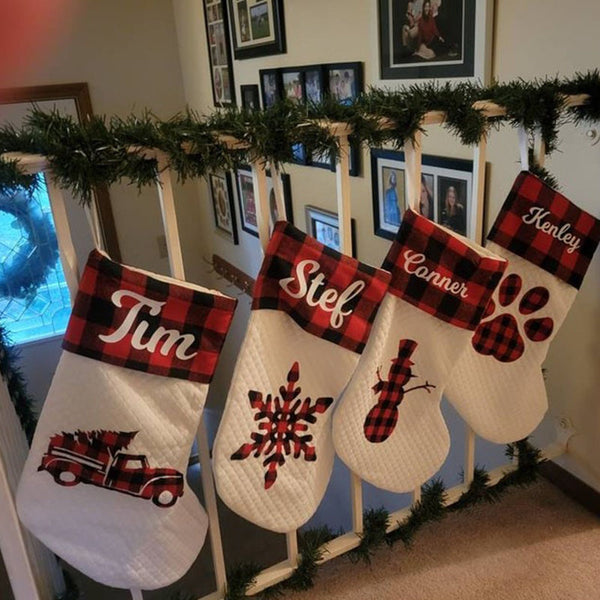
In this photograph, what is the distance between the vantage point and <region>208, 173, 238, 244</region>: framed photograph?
3235 mm

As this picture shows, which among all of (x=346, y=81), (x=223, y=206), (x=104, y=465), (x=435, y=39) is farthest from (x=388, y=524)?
(x=223, y=206)

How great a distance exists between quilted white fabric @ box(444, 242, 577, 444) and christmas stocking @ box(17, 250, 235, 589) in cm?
58

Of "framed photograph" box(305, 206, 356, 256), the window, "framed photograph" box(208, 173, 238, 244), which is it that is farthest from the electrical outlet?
"framed photograph" box(305, 206, 356, 256)

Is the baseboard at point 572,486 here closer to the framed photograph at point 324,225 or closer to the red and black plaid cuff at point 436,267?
the red and black plaid cuff at point 436,267

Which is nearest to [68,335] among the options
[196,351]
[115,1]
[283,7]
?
[196,351]

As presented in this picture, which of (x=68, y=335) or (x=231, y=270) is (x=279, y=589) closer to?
(x=68, y=335)

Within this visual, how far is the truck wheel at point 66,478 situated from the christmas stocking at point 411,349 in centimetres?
46

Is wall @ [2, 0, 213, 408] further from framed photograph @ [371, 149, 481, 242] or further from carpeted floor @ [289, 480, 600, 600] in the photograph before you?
carpeted floor @ [289, 480, 600, 600]

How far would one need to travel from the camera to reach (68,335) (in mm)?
902

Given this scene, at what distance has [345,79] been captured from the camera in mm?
2094

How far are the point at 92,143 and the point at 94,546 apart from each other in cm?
65

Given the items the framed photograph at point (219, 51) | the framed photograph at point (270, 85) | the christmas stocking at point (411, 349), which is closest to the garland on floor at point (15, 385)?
the christmas stocking at point (411, 349)

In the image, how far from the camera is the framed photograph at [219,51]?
9.50ft

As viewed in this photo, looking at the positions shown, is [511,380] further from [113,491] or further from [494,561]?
[113,491]
